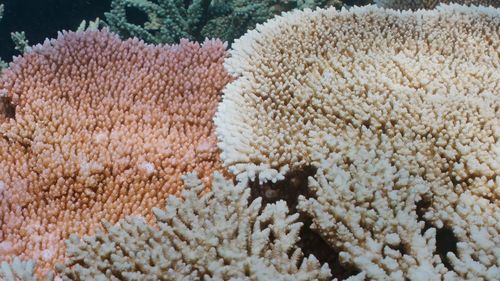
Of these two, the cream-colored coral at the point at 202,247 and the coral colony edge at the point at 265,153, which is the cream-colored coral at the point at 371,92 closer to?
the coral colony edge at the point at 265,153

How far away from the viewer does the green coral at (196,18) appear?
4008mm

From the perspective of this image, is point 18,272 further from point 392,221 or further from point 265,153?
point 392,221

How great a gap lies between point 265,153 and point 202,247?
0.58m

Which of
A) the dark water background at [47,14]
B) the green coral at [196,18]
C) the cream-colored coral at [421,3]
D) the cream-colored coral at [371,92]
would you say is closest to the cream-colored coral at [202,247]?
the cream-colored coral at [371,92]

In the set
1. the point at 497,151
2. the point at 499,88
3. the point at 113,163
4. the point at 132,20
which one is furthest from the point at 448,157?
the point at 132,20

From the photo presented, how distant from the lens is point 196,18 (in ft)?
13.2

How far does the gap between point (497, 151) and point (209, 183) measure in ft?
4.17

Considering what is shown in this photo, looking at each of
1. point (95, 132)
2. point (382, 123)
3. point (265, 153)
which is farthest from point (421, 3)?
point (95, 132)

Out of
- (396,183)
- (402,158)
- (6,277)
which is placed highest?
(402,158)

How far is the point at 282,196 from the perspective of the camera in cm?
201

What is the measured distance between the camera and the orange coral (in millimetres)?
2053

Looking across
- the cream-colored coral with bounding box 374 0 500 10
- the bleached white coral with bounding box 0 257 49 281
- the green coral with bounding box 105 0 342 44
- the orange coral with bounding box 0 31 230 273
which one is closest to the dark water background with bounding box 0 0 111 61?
the green coral with bounding box 105 0 342 44

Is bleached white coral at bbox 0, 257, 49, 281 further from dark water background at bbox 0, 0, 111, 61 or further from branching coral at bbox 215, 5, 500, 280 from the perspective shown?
dark water background at bbox 0, 0, 111, 61

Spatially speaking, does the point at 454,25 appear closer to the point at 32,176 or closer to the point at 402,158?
the point at 402,158
